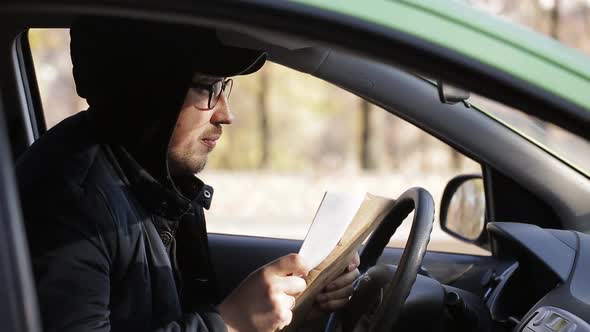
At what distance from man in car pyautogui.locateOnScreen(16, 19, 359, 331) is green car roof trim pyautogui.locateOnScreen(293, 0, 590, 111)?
81cm

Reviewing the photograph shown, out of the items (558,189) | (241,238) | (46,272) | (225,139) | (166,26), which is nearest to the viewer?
(46,272)

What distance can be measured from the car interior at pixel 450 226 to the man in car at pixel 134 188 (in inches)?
6.1

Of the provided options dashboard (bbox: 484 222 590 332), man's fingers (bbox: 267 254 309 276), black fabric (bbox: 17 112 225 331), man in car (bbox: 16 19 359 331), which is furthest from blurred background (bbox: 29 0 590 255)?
man's fingers (bbox: 267 254 309 276)

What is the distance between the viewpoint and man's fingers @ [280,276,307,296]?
1.96 m

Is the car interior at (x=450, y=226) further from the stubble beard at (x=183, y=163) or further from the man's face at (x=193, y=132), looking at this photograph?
the stubble beard at (x=183, y=163)

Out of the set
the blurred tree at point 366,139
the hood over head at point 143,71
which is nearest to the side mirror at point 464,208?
the hood over head at point 143,71

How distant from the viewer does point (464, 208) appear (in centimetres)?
305

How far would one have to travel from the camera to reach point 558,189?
252 cm

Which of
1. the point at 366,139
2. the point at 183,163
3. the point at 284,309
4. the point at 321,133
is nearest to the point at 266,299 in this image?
the point at 284,309

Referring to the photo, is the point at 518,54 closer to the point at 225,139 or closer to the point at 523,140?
the point at 523,140

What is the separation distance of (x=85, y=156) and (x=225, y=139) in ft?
43.2

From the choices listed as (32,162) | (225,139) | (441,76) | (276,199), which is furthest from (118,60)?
(225,139)

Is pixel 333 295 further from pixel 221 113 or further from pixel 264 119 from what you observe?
pixel 264 119

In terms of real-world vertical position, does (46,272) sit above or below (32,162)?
below
